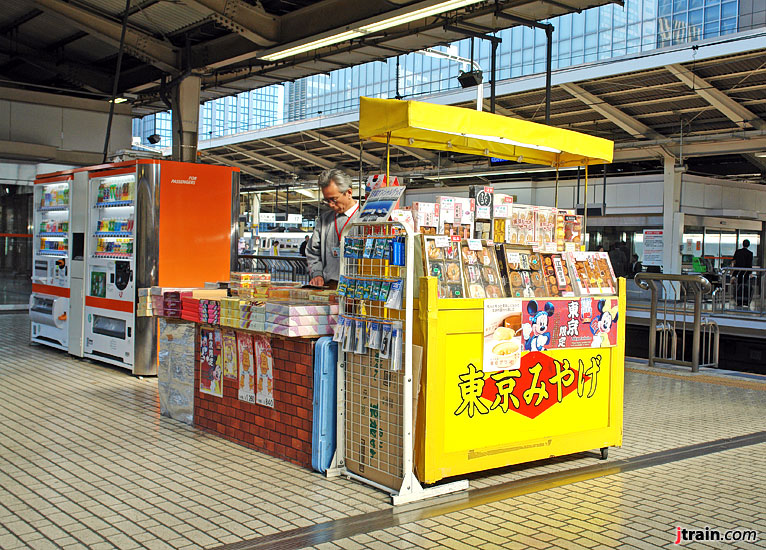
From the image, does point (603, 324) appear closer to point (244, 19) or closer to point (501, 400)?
point (501, 400)

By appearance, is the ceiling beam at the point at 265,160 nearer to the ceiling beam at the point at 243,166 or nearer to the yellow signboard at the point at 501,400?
the ceiling beam at the point at 243,166

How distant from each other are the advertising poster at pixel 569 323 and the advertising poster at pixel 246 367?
203 centimetres

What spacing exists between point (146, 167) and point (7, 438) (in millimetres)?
3709

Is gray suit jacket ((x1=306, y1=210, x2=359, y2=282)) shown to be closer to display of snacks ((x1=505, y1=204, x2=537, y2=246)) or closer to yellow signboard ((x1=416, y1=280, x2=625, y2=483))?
display of snacks ((x1=505, y1=204, x2=537, y2=246))

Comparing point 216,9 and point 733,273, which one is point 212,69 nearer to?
point 216,9

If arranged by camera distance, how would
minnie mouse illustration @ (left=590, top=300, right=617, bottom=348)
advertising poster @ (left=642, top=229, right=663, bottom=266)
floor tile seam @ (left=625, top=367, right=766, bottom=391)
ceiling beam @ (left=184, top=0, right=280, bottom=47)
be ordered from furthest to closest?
1. advertising poster @ (left=642, top=229, right=663, bottom=266)
2. ceiling beam @ (left=184, top=0, right=280, bottom=47)
3. floor tile seam @ (left=625, top=367, right=766, bottom=391)
4. minnie mouse illustration @ (left=590, top=300, right=617, bottom=348)

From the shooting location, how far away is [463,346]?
180 inches

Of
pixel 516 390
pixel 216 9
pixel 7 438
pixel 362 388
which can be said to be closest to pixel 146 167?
pixel 216 9

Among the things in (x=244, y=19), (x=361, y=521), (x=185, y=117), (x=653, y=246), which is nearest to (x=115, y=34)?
(x=185, y=117)

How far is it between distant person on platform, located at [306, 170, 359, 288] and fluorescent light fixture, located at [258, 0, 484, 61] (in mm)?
2789

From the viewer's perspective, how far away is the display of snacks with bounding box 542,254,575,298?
5223 mm

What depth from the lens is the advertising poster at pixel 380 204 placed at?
4496mm

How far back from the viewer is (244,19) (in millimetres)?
9766

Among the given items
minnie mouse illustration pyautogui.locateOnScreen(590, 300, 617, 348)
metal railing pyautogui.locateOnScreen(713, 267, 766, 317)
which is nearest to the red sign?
minnie mouse illustration pyautogui.locateOnScreen(590, 300, 617, 348)
